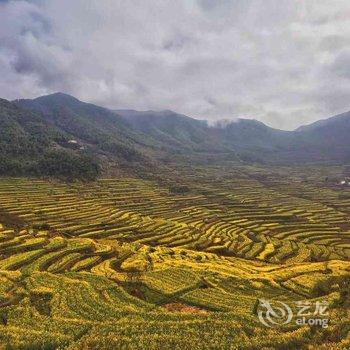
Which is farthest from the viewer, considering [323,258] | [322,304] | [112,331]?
[323,258]

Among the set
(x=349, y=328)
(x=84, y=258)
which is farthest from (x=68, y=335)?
(x=84, y=258)

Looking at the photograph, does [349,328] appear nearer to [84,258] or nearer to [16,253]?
[84,258]

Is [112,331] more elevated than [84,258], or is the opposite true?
[112,331]

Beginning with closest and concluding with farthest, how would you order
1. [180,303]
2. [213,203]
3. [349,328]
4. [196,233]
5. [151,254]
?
1. [349,328]
2. [180,303]
3. [151,254]
4. [196,233]
5. [213,203]

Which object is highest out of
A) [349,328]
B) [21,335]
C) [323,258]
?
[349,328]

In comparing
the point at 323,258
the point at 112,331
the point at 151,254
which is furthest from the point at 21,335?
the point at 323,258

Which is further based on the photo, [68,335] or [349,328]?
[68,335]
